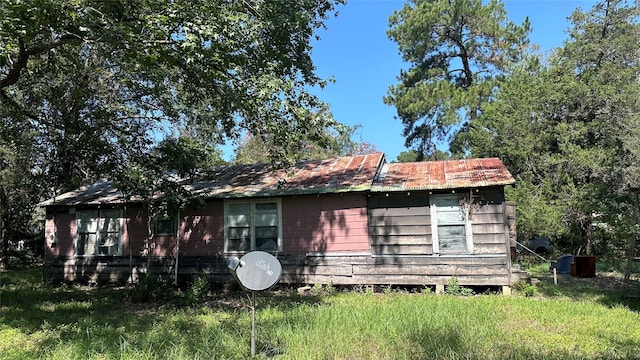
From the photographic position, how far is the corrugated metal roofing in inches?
430

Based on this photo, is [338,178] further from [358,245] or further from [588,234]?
[588,234]

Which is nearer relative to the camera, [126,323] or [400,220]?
[126,323]

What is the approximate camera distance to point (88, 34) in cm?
747

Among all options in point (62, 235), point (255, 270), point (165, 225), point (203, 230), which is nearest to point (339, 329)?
point (255, 270)

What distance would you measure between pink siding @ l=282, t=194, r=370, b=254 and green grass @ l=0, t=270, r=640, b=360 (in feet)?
6.26

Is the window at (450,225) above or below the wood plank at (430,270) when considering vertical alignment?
above

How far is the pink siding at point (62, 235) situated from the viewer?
1405 cm

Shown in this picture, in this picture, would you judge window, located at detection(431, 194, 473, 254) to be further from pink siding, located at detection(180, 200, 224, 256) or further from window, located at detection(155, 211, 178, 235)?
window, located at detection(155, 211, 178, 235)

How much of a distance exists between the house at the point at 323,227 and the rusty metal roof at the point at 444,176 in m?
0.03

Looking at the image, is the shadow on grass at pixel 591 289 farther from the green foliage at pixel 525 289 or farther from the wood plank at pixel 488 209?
the wood plank at pixel 488 209

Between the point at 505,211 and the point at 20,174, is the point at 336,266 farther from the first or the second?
the point at 20,174

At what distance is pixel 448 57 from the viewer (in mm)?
24344

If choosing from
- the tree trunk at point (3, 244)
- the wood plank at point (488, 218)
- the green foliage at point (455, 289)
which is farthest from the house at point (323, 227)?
the tree trunk at point (3, 244)

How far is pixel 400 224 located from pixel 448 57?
53.7 feet
